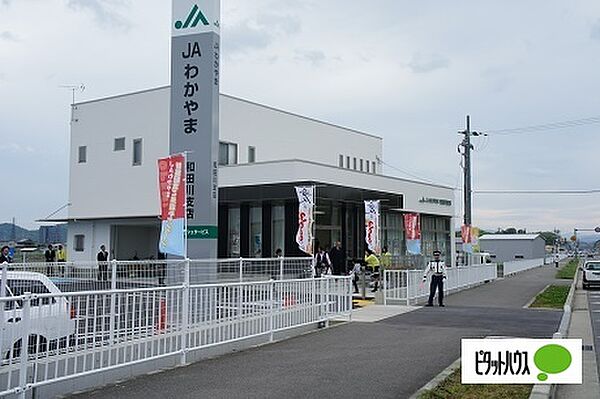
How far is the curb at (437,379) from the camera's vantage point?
8.09 meters

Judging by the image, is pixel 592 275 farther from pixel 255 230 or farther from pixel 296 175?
pixel 255 230

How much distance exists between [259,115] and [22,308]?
30.4m

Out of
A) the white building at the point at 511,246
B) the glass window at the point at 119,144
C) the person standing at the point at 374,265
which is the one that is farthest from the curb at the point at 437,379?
the white building at the point at 511,246

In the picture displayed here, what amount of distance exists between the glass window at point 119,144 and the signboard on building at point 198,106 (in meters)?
20.3

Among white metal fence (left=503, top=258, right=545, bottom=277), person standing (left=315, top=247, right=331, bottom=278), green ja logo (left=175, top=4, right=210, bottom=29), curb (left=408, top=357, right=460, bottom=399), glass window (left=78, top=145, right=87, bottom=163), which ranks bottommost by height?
curb (left=408, top=357, right=460, bottom=399)

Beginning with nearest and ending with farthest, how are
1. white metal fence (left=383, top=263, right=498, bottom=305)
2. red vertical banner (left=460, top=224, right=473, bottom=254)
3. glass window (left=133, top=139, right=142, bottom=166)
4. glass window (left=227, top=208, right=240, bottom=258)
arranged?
white metal fence (left=383, top=263, right=498, bottom=305)
glass window (left=227, top=208, right=240, bottom=258)
red vertical banner (left=460, top=224, right=473, bottom=254)
glass window (left=133, top=139, right=142, bottom=166)

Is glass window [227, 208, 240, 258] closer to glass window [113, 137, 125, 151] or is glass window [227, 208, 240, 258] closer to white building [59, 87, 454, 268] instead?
white building [59, 87, 454, 268]

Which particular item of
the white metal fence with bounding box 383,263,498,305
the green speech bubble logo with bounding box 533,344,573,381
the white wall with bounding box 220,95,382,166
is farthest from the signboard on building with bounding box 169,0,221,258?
the white wall with bounding box 220,95,382,166

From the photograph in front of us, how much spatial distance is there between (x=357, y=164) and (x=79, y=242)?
61.0 feet

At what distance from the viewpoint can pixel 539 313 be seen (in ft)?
63.5

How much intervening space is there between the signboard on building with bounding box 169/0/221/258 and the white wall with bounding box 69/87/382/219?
16.7m

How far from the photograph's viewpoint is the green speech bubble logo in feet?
24.1

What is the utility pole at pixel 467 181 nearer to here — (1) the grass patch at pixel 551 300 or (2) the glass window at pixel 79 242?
(1) the grass patch at pixel 551 300

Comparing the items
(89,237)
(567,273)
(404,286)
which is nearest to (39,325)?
(404,286)
